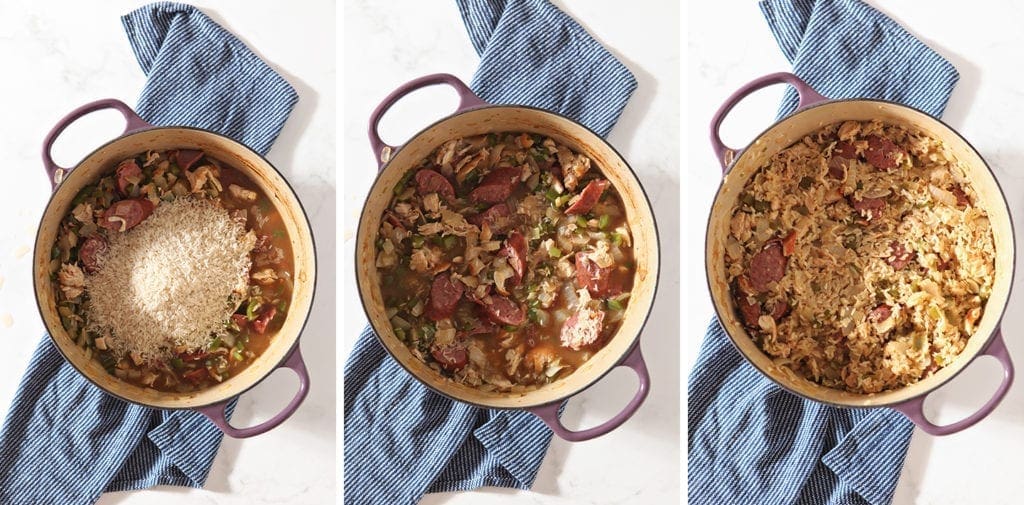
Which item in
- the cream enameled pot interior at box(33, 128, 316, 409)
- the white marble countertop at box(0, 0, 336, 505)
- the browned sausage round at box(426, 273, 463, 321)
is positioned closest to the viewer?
the cream enameled pot interior at box(33, 128, 316, 409)

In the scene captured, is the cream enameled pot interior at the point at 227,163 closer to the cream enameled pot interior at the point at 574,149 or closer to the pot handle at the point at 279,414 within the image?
the pot handle at the point at 279,414

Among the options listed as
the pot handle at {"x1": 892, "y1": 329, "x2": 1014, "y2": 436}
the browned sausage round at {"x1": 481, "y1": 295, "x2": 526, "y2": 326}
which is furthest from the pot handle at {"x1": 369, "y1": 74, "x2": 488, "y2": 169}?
the pot handle at {"x1": 892, "y1": 329, "x2": 1014, "y2": 436}

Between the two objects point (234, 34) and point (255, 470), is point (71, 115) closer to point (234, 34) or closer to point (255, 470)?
point (234, 34)

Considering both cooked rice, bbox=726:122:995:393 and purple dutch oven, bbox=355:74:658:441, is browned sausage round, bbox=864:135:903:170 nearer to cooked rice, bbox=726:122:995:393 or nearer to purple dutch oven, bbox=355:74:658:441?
cooked rice, bbox=726:122:995:393

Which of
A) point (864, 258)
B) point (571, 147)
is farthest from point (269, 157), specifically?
point (864, 258)

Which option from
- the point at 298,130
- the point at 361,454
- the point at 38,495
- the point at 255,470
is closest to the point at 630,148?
the point at 298,130

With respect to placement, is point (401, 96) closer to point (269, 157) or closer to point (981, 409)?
point (269, 157)
